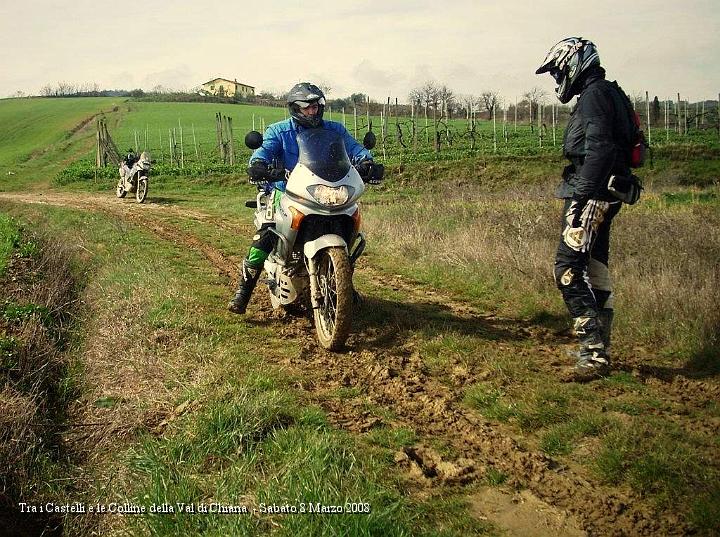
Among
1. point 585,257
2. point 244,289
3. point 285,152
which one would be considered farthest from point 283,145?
point 585,257

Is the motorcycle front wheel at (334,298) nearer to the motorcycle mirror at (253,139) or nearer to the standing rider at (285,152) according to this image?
the standing rider at (285,152)

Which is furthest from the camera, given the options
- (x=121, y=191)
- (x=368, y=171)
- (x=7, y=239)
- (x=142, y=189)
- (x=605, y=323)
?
(x=121, y=191)

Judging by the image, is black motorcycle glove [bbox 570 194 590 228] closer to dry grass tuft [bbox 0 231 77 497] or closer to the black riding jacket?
the black riding jacket

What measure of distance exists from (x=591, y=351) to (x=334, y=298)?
2.17 meters

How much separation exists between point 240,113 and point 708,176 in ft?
171

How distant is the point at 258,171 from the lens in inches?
237

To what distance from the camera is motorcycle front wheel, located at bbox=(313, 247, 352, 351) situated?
5.47 metres

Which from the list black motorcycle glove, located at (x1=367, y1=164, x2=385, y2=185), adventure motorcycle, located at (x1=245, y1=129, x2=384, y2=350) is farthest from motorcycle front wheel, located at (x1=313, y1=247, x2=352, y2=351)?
black motorcycle glove, located at (x1=367, y1=164, x2=385, y2=185)

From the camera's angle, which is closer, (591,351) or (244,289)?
(591,351)

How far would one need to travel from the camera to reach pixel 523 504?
3316 mm

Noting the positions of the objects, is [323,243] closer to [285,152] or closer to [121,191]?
[285,152]

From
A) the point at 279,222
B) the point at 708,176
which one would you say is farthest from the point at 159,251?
the point at 708,176

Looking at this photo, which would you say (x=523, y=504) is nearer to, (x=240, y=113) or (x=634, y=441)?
(x=634, y=441)

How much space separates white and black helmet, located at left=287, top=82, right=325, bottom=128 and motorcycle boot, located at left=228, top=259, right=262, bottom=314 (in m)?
1.56
